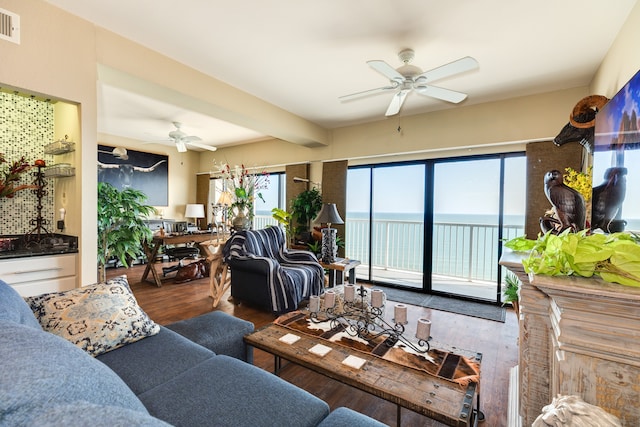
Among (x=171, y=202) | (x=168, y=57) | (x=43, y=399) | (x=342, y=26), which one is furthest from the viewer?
(x=171, y=202)

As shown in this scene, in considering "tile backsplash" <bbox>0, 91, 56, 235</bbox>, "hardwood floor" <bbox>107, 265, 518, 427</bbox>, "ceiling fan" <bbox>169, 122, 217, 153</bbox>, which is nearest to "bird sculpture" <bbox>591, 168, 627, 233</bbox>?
"hardwood floor" <bbox>107, 265, 518, 427</bbox>

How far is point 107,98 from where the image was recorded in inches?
142

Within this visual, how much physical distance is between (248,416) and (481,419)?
141 cm

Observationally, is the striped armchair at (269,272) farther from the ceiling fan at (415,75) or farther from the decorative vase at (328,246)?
the ceiling fan at (415,75)

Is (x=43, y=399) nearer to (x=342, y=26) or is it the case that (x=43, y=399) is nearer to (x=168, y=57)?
(x=342, y=26)

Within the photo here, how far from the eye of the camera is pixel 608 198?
→ 148cm

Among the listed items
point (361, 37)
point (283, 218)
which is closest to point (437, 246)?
point (283, 218)

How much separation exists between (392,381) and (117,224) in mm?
3834

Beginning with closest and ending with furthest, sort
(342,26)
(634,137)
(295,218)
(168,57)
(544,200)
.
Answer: (634,137)
(342,26)
(168,57)
(544,200)
(295,218)

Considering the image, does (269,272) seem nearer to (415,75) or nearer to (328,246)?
(328,246)

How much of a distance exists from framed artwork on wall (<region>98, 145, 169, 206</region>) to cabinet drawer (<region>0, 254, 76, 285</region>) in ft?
12.4

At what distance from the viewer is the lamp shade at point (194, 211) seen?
A: 6500mm

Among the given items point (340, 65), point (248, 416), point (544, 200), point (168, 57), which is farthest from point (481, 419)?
point (168, 57)

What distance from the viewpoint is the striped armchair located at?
3146 millimetres
